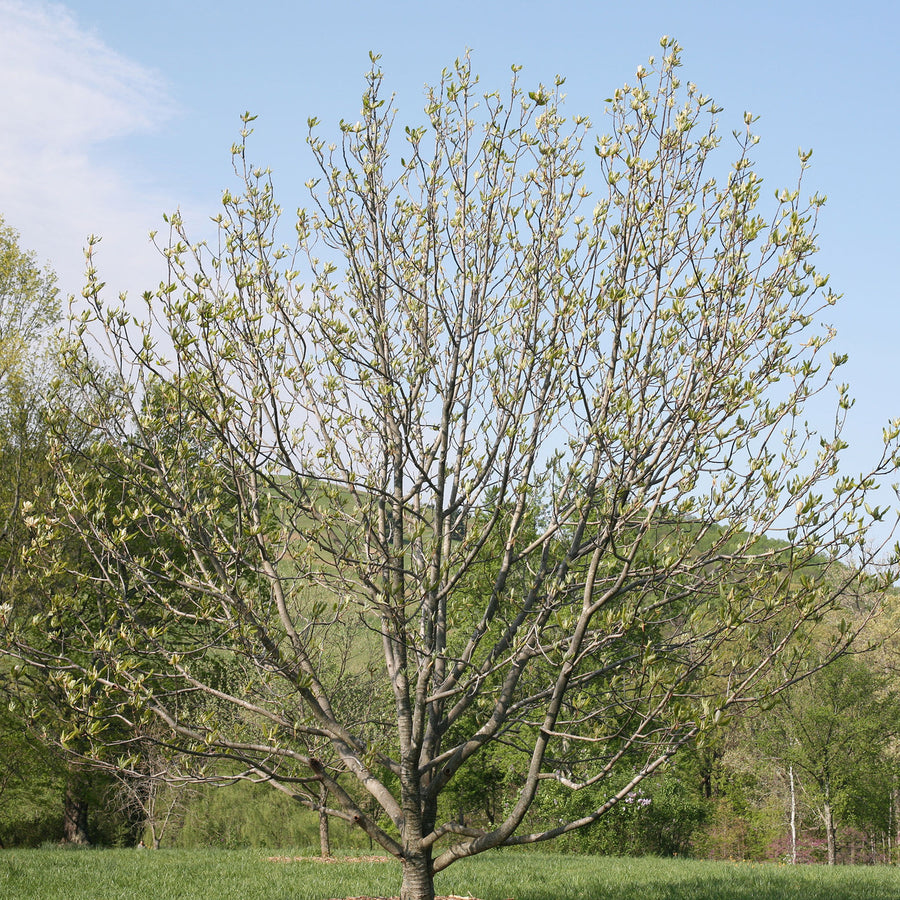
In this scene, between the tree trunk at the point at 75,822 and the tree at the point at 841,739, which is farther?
the tree at the point at 841,739

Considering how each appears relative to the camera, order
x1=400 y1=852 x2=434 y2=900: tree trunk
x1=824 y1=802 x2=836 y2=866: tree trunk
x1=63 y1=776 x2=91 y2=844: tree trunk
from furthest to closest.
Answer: x1=824 y1=802 x2=836 y2=866: tree trunk → x1=63 y1=776 x2=91 y2=844: tree trunk → x1=400 y1=852 x2=434 y2=900: tree trunk

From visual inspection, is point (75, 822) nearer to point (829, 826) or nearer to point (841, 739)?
point (829, 826)

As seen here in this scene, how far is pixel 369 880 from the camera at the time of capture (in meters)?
10.1

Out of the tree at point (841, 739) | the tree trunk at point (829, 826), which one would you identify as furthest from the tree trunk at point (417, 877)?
the tree trunk at point (829, 826)

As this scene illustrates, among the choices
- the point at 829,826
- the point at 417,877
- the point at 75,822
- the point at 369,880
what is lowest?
the point at 829,826

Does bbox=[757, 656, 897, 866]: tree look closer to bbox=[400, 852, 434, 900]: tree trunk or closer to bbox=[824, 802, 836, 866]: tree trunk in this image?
bbox=[824, 802, 836, 866]: tree trunk

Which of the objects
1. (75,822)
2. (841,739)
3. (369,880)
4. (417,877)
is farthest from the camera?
(841,739)

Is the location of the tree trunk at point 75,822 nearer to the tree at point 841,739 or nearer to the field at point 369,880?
the field at point 369,880

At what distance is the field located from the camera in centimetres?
892

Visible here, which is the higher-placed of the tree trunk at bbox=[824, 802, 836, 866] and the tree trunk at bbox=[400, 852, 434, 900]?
the tree trunk at bbox=[400, 852, 434, 900]

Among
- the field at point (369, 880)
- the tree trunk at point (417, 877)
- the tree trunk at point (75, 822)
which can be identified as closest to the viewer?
the tree trunk at point (417, 877)

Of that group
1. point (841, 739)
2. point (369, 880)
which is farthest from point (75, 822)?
point (841, 739)

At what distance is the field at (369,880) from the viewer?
8922 mm

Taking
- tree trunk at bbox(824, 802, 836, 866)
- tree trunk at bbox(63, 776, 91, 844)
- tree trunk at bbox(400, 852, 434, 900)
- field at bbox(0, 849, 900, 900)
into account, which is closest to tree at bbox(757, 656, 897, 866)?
tree trunk at bbox(824, 802, 836, 866)
